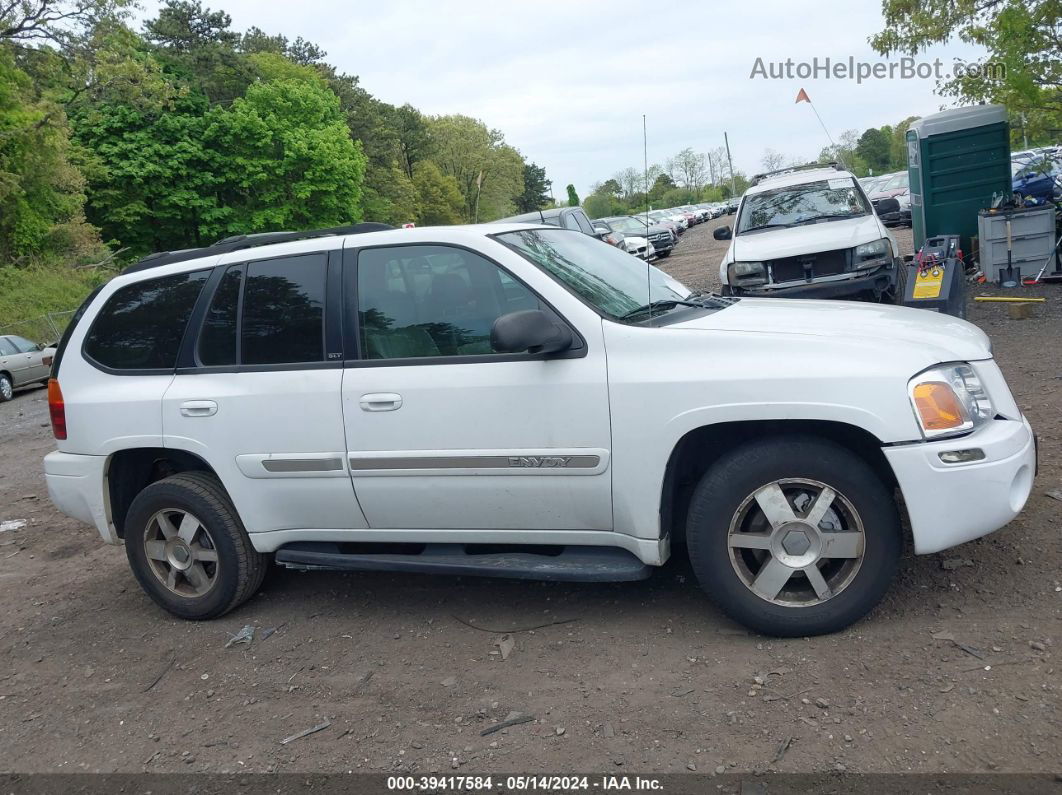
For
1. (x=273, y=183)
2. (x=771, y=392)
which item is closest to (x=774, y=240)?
(x=771, y=392)

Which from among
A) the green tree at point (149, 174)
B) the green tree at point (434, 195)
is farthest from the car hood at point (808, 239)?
the green tree at point (434, 195)

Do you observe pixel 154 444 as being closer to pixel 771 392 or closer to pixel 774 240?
pixel 771 392

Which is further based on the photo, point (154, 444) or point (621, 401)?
point (154, 444)

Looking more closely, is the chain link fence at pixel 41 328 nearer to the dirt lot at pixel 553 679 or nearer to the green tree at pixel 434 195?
the dirt lot at pixel 553 679

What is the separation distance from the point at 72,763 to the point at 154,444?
64.5 inches

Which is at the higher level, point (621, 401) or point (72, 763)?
point (621, 401)

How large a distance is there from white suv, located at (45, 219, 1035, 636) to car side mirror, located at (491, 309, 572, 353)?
15 millimetres

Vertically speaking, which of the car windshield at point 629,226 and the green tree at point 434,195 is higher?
the green tree at point 434,195

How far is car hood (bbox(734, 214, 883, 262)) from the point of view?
1011 centimetres

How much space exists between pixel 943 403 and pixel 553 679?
1.92 m

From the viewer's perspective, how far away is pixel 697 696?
143 inches

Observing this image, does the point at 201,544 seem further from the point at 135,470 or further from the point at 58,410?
the point at 58,410

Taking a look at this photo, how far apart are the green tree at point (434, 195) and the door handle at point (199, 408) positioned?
Result: 80480mm

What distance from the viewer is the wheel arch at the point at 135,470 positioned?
16.4 feet
